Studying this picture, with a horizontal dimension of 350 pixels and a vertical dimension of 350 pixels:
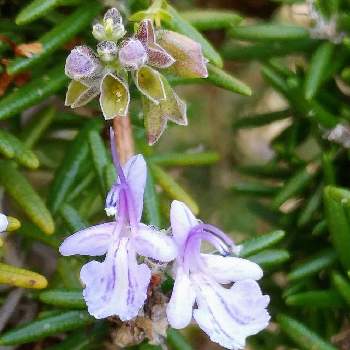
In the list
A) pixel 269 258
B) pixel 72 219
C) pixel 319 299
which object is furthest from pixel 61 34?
pixel 319 299

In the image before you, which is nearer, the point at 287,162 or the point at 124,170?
the point at 124,170

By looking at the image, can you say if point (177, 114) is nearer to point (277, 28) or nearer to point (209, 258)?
point (209, 258)

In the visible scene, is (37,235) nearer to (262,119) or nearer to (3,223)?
(3,223)

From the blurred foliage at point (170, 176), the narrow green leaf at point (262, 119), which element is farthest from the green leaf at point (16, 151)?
the narrow green leaf at point (262, 119)

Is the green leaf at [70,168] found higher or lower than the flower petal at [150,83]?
lower

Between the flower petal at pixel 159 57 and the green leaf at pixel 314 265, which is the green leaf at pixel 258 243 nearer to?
the green leaf at pixel 314 265

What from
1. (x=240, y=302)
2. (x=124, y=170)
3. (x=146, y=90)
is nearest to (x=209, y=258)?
(x=240, y=302)

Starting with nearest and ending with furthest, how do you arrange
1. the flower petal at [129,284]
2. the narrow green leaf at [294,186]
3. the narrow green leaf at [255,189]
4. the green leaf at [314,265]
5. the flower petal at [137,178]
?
the flower petal at [129,284] < the flower petal at [137,178] < the green leaf at [314,265] < the narrow green leaf at [294,186] < the narrow green leaf at [255,189]

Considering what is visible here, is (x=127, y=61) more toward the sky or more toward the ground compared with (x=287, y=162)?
more toward the sky
